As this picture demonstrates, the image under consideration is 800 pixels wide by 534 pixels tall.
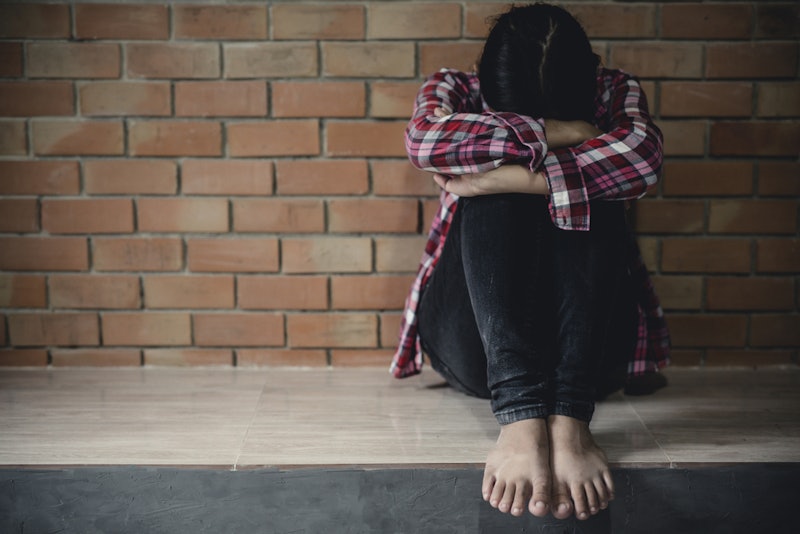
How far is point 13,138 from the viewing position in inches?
65.2

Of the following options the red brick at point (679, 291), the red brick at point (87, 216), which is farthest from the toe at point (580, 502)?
the red brick at point (87, 216)

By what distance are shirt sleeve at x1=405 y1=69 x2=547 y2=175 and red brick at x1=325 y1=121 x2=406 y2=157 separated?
1.11ft

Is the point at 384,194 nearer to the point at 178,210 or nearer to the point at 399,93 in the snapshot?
the point at 399,93

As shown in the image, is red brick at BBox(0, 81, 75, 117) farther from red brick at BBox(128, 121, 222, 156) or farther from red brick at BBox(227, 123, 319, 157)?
red brick at BBox(227, 123, 319, 157)

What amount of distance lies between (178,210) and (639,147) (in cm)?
105

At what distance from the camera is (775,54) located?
163 centimetres

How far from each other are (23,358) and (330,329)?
755 mm

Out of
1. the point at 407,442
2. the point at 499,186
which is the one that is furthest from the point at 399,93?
the point at 407,442

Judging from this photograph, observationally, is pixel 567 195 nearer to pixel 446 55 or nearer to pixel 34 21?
pixel 446 55

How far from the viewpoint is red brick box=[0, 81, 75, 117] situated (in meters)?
1.64

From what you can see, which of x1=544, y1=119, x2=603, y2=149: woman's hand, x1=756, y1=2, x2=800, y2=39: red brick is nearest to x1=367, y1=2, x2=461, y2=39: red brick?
x1=544, y1=119, x2=603, y2=149: woman's hand

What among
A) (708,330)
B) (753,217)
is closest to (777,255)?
(753,217)

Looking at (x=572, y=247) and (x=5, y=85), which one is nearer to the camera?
(x=572, y=247)

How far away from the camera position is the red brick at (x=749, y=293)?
1697 mm
